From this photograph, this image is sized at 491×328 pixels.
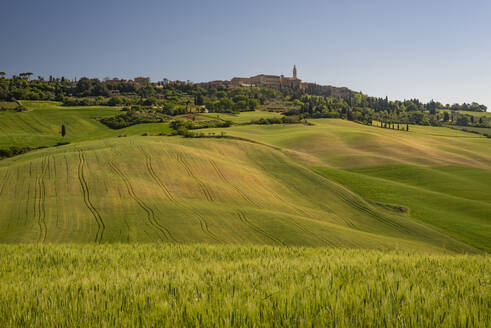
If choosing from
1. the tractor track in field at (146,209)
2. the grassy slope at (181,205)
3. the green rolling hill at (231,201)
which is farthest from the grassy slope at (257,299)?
the grassy slope at (181,205)

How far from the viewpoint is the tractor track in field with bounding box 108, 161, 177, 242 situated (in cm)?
2119

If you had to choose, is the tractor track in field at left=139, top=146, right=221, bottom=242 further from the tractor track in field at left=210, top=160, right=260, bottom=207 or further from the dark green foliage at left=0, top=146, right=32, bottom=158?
the dark green foliage at left=0, top=146, right=32, bottom=158

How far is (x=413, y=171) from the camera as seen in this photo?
56469 millimetres

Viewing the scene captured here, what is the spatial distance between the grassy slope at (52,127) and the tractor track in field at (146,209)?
44003mm

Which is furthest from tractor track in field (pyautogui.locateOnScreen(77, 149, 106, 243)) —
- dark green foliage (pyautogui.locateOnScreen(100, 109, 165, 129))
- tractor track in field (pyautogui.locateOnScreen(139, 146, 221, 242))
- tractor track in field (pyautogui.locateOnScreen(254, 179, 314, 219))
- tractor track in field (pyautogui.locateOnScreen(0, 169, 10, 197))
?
dark green foliage (pyautogui.locateOnScreen(100, 109, 165, 129))

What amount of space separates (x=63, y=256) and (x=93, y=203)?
19555mm

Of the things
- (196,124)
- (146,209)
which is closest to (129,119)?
(196,124)

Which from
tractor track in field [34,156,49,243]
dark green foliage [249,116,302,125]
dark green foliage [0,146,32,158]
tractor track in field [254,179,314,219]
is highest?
dark green foliage [249,116,302,125]

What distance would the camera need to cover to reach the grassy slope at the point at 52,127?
71375mm

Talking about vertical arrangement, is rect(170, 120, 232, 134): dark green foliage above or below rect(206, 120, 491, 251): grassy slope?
above

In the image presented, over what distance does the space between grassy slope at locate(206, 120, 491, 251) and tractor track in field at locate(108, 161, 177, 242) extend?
2652 centimetres

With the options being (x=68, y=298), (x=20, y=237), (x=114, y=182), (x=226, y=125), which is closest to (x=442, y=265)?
(x=68, y=298)

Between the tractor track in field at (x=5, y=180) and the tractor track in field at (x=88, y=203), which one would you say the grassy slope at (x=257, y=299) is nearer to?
the tractor track in field at (x=88, y=203)

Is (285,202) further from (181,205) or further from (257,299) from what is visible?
(257,299)
